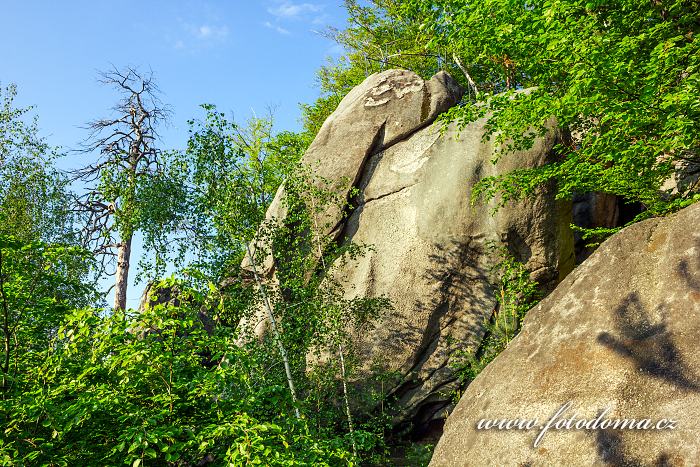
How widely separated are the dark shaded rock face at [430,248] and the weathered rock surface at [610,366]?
209 inches

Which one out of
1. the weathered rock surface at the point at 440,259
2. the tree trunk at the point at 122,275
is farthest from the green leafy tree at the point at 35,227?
the weathered rock surface at the point at 440,259

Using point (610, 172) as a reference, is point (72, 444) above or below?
below

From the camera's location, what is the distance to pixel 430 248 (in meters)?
13.2

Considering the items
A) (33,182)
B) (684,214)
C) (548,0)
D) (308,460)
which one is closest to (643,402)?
(684,214)

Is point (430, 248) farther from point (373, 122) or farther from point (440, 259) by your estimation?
point (373, 122)

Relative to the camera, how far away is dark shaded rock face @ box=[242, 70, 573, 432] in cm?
1248

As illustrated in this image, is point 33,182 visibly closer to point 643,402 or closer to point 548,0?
point 548,0

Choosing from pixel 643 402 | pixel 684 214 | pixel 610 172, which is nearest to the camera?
pixel 643 402

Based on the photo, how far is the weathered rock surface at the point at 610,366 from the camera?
5.44m

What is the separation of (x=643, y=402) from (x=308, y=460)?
3.43m

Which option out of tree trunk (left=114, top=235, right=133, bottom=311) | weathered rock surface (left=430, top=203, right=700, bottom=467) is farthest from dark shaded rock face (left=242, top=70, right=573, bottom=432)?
tree trunk (left=114, top=235, right=133, bottom=311)

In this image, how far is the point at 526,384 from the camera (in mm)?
6488

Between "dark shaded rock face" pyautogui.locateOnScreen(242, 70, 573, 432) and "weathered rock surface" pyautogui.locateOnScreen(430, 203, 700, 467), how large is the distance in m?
5.32

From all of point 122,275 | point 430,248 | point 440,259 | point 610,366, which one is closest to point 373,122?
point 430,248
